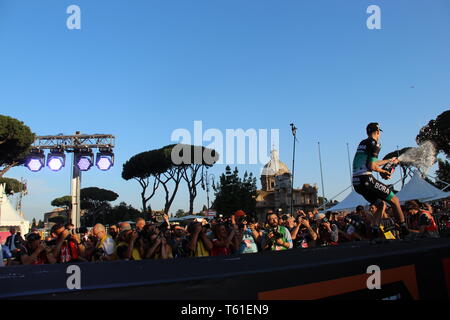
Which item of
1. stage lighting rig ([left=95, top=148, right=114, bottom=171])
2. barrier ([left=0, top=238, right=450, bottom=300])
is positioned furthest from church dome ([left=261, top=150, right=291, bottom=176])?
barrier ([left=0, top=238, right=450, bottom=300])

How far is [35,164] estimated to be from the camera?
17891 millimetres

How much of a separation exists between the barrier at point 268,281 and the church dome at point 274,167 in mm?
101820

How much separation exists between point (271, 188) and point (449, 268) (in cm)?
10440

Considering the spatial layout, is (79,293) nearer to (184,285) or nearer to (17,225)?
(184,285)

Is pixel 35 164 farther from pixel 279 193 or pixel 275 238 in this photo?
pixel 279 193

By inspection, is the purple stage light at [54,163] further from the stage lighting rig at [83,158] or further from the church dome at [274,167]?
the church dome at [274,167]

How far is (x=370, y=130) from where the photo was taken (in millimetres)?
5434

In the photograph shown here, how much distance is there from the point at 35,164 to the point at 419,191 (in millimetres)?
19230

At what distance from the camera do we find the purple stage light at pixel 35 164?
17781 millimetres

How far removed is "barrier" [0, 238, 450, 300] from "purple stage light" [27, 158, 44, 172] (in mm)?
17059

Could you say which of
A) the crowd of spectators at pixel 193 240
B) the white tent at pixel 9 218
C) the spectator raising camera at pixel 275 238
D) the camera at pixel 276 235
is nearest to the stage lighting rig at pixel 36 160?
the white tent at pixel 9 218

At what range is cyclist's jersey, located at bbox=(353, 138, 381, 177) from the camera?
Answer: 535cm

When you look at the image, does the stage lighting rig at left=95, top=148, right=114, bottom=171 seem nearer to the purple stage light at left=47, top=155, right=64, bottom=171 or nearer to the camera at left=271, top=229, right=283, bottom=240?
the purple stage light at left=47, top=155, right=64, bottom=171
